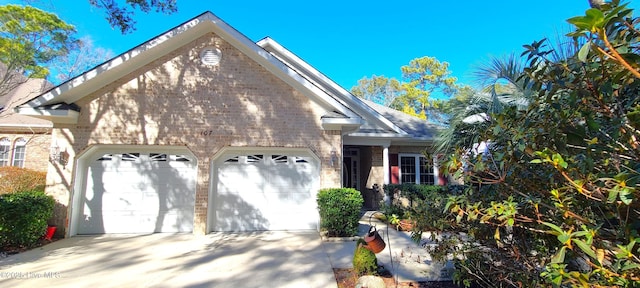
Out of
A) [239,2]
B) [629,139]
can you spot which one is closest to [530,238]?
[629,139]

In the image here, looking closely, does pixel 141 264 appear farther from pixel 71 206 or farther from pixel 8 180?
pixel 8 180

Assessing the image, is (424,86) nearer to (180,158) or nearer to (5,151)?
(180,158)

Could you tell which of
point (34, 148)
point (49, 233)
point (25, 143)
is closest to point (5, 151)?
point (25, 143)

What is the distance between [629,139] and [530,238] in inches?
68.8

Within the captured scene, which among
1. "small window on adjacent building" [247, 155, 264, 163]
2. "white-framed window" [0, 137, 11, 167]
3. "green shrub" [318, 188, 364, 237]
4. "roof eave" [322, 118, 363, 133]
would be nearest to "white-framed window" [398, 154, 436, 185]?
"roof eave" [322, 118, 363, 133]

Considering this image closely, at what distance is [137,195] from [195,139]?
7.57ft

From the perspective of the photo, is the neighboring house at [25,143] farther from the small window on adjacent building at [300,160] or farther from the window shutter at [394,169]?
the window shutter at [394,169]

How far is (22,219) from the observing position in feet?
21.7

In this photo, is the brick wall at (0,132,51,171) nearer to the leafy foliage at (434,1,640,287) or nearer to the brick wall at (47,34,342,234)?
the brick wall at (47,34,342,234)

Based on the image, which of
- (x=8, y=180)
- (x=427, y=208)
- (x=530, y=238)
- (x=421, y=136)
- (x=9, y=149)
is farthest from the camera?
(x=9, y=149)

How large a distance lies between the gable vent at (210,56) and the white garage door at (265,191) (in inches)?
108

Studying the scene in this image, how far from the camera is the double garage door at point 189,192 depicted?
27.3 ft

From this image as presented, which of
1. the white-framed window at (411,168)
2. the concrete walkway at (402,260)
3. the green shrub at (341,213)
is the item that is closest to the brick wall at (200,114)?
the green shrub at (341,213)

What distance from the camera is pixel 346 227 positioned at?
7754 mm
